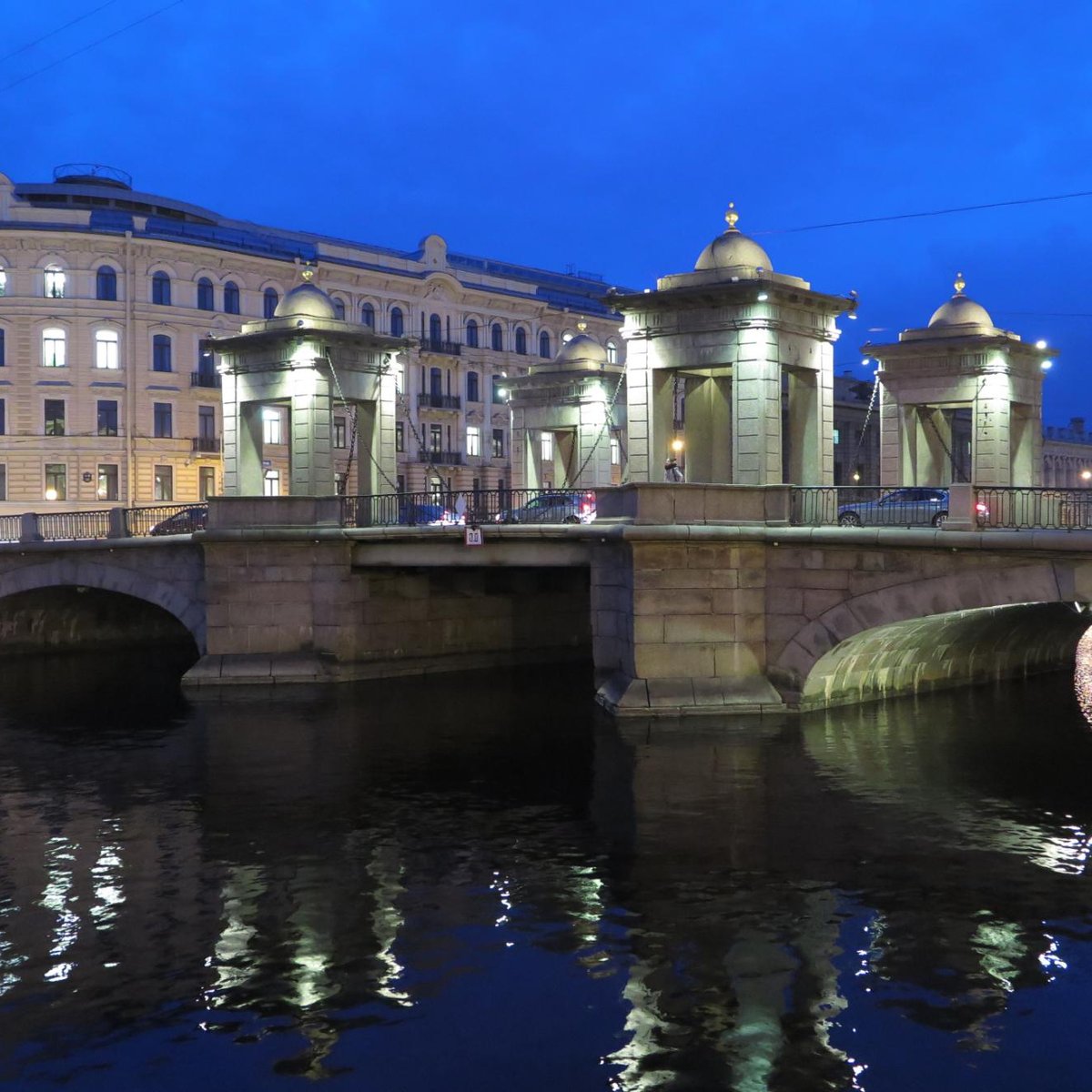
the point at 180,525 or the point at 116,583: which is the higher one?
the point at 180,525

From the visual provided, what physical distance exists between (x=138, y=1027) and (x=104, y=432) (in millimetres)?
45111

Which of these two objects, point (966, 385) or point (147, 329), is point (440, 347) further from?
point (966, 385)

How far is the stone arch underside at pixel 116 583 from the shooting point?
33.4 metres

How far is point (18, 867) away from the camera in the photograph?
1623 cm

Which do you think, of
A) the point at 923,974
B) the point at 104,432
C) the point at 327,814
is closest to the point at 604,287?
the point at 104,432

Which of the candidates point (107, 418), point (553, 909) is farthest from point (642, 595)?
point (107, 418)

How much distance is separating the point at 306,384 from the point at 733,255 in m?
11.4

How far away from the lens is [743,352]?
27.1m

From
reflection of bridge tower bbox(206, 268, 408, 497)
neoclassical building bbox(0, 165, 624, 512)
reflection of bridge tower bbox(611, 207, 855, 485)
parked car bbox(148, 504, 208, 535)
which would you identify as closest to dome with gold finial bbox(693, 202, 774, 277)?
reflection of bridge tower bbox(611, 207, 855, 485)

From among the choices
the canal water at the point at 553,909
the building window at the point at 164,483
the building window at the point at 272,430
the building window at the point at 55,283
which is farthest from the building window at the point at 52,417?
the canal water at the point at 553,909

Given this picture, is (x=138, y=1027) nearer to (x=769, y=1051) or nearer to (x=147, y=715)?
(x=769, y=1051)

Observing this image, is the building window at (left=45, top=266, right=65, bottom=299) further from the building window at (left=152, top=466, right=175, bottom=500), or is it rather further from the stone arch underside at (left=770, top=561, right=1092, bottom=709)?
the stone arch underside at (left=770, top=561, right=1092, bottom=709)

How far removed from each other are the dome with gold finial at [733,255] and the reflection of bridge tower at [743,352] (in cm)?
2

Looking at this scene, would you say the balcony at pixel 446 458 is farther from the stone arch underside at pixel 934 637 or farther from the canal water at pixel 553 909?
the canal water at pixel 553 909
